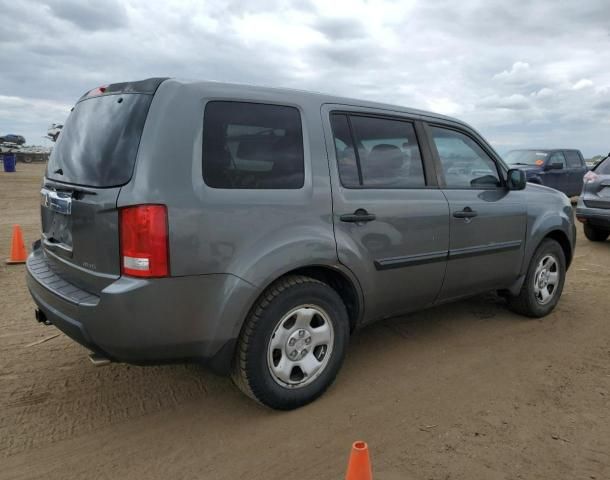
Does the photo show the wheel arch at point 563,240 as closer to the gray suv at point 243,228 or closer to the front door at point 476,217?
the front door at point 476,217

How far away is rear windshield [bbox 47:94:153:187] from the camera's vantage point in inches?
103

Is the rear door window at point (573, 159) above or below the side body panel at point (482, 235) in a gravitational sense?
above

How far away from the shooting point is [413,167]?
3746mm

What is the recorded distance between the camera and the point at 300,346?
3.06 m

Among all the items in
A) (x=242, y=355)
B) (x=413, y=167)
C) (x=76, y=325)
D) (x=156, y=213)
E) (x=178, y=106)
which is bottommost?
(x=242, y=355)

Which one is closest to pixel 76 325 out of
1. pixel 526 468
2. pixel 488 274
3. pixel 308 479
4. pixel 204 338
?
pixel 204 338

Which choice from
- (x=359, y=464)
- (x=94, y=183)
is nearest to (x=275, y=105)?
(x=94, y=183)

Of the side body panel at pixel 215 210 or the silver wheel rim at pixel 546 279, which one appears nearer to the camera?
the side body panel at pixel 215 210

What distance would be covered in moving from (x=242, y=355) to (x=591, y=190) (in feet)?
26.4

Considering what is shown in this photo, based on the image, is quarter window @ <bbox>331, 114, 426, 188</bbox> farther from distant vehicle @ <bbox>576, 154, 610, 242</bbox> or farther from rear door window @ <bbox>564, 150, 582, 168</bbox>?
rear door window @ <bbox>564, 150, 582, 168</bbox>

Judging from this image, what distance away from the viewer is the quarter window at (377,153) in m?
3.31

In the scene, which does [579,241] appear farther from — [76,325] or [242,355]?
[76,325]

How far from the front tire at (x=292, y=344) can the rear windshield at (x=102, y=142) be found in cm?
104

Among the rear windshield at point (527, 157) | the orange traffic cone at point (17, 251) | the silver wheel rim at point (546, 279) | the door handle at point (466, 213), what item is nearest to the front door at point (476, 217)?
the door handle at point (466, 213)
